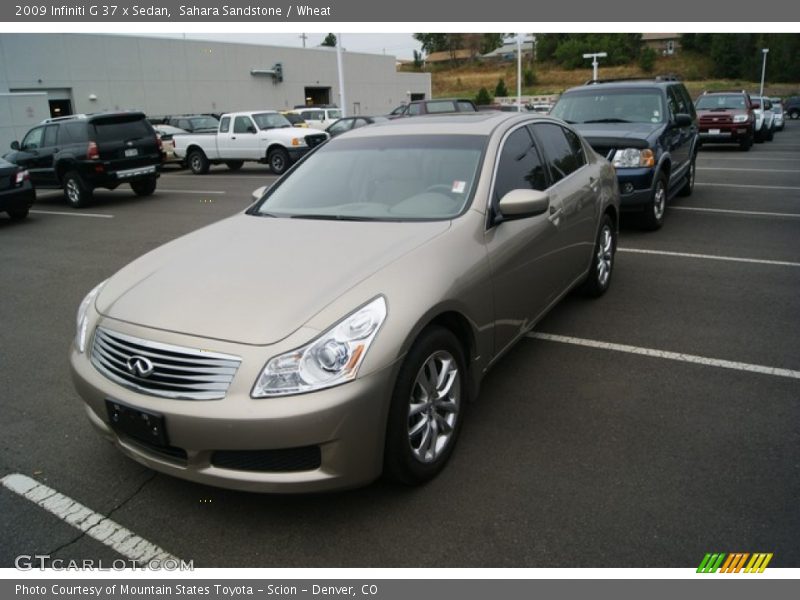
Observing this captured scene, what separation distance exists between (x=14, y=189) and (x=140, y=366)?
36.2 feet

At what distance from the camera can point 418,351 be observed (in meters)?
2.88

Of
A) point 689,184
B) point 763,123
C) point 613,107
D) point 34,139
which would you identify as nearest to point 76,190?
point 34,139

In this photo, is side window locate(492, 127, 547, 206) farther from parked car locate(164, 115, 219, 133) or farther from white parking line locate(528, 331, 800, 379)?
parked car locate(164, 115, 219, 133)

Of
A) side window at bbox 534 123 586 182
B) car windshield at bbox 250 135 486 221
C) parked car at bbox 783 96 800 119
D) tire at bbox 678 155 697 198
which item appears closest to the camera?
car windshield at bbox 250 135 486 221

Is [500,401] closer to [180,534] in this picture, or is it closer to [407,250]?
[407,250]

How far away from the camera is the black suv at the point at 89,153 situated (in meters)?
13.4

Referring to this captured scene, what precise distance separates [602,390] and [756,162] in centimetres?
1564

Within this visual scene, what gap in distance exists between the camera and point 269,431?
2.51 meters

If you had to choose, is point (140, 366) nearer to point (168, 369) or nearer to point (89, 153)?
point (168, 369)

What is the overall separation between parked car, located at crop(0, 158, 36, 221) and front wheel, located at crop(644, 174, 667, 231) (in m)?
10.9

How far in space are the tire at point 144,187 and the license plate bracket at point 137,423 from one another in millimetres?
13146

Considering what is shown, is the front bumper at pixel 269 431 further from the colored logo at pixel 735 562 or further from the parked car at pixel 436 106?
the parked car at pixel 436 106

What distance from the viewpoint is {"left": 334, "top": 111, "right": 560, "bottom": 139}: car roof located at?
420 centimetres

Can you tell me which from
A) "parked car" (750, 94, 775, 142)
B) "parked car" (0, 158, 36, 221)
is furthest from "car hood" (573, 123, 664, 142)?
"parked car" (750, 94, 775, 142)
